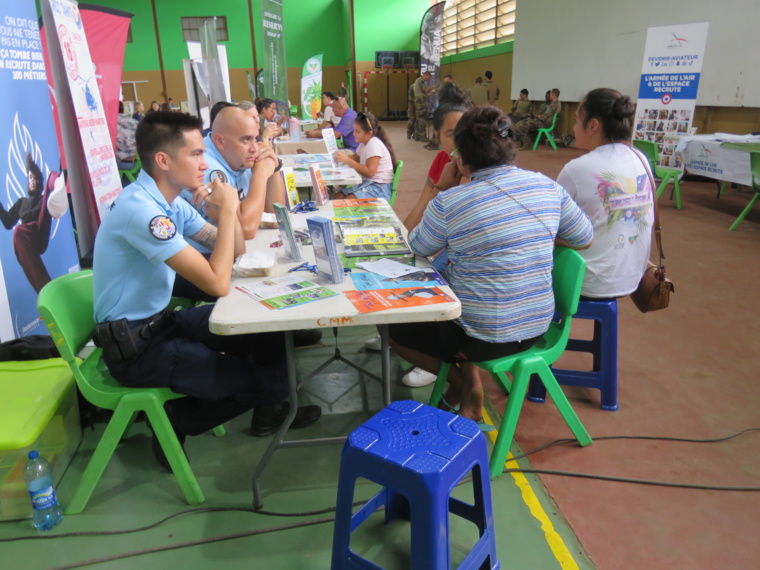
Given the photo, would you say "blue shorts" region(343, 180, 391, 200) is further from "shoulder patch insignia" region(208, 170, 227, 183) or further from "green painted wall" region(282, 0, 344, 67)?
"green painted wall" region(282, 0, 344, 67)

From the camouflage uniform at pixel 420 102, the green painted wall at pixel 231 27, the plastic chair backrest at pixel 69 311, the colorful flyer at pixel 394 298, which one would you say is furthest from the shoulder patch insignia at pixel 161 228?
the green painted wall at pixel 231 27

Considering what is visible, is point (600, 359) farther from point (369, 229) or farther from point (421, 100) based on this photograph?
point (421, 100)

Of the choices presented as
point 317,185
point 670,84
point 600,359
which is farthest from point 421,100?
point 600,359

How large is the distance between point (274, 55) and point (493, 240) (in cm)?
653

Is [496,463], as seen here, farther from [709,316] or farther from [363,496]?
[709,316]

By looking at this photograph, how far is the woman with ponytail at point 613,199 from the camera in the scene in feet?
7.23

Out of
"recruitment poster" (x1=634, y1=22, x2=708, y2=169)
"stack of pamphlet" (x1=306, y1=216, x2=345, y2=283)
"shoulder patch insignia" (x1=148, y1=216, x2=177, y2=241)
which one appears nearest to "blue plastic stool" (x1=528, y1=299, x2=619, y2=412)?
"stack of pamphlet" (x1=306, y1=216, x2=345, y2=283)

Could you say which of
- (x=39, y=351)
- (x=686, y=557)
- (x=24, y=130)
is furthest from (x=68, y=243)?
(x=686, y=557)

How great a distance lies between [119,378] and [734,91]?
7.82 metres

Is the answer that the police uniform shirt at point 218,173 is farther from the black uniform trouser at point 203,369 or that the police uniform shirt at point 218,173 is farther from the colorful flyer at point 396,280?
the colorful flyer at point 396,280

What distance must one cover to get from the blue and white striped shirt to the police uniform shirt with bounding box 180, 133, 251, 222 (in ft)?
3.92

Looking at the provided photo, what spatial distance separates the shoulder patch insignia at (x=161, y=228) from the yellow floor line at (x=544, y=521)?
4.77 feet

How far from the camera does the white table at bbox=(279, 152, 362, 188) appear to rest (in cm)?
356

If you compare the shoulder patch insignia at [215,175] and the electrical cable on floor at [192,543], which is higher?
the shoulder patch insignia at [215,175]
